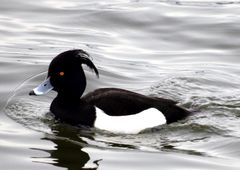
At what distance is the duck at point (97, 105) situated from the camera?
10.4 meters

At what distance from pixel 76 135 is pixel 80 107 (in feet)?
1.47

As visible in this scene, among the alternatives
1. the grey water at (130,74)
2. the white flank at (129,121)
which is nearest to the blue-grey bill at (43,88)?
the grey water at (130,74)

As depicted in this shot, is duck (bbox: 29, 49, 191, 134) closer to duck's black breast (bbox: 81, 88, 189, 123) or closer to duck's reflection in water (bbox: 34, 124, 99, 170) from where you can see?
duck's black breast (bbox: 81, 88, 189, 123)

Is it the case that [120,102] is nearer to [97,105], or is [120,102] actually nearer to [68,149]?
[97,105]

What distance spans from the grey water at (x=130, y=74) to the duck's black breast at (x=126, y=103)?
22 centimetres

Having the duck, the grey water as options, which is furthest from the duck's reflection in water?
the duck

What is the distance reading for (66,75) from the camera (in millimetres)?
→ 10625

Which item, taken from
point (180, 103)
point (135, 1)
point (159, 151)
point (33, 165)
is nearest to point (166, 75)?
point (180, 103)

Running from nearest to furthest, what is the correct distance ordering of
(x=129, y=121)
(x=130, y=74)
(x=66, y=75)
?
1. (x=129, y=121)
2. (x=66, y=75)
3. (x=130, y=74)

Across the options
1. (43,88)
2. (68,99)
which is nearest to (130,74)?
(68,99)

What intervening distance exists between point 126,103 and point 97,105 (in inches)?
14.4

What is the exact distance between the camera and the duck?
10375 millimetres

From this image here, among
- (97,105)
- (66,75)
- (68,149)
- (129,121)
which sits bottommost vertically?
(68,149)

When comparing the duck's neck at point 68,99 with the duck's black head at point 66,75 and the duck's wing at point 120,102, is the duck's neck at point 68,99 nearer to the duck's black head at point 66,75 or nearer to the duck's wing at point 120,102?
the duck's black head at point 66,75
